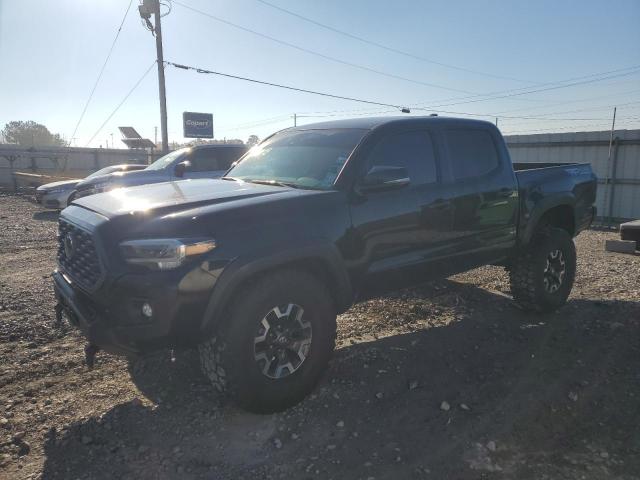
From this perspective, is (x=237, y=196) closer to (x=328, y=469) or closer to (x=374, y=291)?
(x=374, y=291)

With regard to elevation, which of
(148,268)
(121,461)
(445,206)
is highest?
(445,206)

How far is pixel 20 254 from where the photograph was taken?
8.16m

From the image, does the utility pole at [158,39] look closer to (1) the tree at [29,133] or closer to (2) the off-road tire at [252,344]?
(2) the off-road tire at [252,344]

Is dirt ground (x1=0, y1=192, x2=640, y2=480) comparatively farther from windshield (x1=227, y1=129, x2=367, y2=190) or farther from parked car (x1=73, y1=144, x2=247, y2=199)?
parked car (x1=73, y1=144, x2=247, y2=199)

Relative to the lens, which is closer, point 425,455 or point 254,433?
point 425,455

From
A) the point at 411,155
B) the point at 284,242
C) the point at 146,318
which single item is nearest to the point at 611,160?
the point at 411,155

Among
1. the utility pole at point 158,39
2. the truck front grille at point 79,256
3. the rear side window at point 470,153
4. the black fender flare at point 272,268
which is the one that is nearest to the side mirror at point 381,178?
the black fender flare at point 272,268

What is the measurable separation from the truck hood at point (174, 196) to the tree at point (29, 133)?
85.5 meters

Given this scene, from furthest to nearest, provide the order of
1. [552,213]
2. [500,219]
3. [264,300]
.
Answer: [552,213], [500,219], [264,300]

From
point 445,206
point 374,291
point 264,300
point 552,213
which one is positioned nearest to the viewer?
point 264,300

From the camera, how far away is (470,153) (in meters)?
4.59

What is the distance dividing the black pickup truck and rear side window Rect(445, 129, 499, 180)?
0.05ft

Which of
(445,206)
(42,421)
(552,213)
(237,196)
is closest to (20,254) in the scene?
(42,421)

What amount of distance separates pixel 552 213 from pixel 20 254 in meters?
8.18
